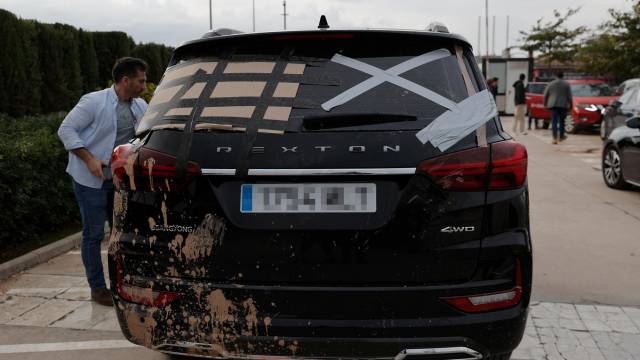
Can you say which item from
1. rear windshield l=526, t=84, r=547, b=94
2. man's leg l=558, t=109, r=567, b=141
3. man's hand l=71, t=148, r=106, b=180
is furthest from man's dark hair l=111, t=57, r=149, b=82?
rear windshield l=526, t=84, r=547, b=94

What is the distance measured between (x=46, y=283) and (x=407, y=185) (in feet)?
12.1

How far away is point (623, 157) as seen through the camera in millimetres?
9516

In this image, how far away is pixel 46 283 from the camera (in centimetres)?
509

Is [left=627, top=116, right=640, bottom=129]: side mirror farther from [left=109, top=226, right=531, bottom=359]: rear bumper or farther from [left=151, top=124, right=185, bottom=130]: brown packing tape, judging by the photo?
[left=151, top=124, right=185, bottom=130]: brown packing tape

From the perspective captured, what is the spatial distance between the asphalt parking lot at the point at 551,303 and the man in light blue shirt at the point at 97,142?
422 millimetres

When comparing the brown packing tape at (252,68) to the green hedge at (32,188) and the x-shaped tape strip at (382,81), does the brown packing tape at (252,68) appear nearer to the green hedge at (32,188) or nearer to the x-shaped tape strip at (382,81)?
the x-shaped tape strip at (382,81)

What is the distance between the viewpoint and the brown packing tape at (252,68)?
2689mm

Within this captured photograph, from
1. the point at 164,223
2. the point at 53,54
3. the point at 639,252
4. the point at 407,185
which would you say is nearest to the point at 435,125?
the point at 407,185

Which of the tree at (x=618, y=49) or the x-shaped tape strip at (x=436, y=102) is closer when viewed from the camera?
the x-shaped tape strip at (x=436, y=102)

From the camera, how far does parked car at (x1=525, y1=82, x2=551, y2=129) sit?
2288cm

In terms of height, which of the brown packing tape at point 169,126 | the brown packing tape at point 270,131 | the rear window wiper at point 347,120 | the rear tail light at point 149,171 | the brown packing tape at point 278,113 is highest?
the brown packing tape at point 278,113

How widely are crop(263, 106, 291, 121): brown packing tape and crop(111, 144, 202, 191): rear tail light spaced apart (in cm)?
34

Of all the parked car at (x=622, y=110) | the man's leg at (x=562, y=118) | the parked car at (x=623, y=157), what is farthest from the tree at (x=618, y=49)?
the parked car at (x=623, y=157)

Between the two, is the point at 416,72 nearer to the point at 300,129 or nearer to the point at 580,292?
the point at 300,129
